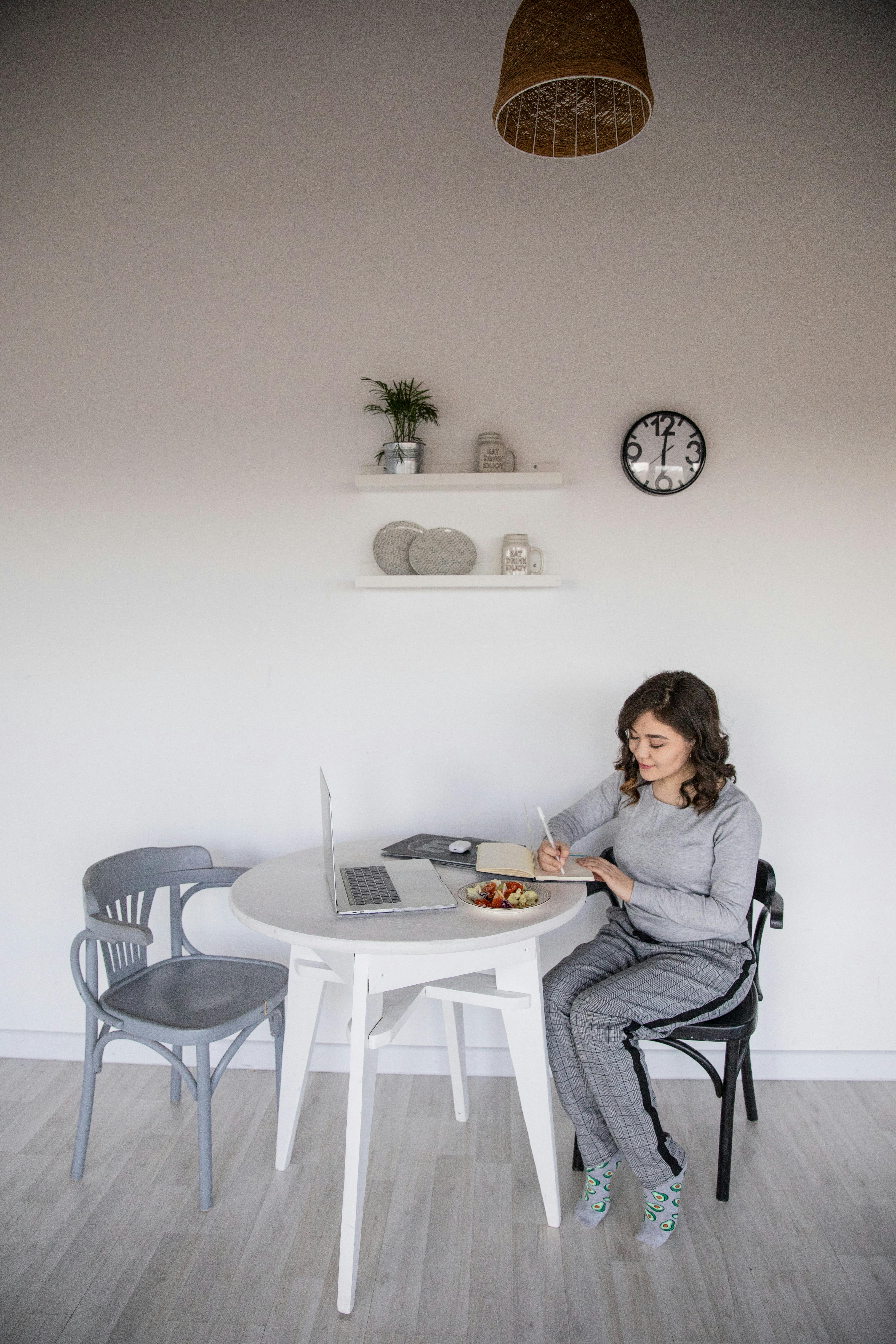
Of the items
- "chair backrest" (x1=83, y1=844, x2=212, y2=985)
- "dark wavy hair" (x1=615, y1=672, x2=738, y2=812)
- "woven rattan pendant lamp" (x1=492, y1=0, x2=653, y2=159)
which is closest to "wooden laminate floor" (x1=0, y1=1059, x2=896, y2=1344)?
"chair backrest" (x1=83, y1=844, x2=212, y2=985)

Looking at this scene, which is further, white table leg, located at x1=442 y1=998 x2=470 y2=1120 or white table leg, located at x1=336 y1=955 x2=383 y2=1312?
white table leg, located at x1=442 y1=998 x2=470 y2=1120

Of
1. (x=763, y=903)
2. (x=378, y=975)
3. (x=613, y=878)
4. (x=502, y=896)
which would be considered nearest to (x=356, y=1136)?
(x=378, y=975)

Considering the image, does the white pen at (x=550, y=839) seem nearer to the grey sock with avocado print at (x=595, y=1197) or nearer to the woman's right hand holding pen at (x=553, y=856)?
the woman's right hand holding pen at (x=553, y=856)

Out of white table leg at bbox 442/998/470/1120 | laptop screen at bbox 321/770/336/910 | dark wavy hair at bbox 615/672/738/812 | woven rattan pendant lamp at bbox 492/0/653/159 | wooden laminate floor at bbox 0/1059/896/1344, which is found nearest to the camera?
woven rattan pendant lamp at bbox 492/0/653/159

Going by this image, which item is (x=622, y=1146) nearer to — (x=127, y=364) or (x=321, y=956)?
(x=321, y=956)

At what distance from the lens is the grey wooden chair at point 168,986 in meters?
1.96

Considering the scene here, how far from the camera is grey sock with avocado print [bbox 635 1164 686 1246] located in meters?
1.85

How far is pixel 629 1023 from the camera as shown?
6.22 feet

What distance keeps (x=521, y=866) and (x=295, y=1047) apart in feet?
2.48

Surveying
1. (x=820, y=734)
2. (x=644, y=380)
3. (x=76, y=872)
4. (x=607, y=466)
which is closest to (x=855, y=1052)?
(x=820, y=734)

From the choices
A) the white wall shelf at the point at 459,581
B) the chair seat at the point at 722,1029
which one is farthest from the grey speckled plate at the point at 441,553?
the chair seat at the point at 722,1029

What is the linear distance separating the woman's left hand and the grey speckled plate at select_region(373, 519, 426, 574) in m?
1.03

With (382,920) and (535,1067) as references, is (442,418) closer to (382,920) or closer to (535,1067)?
(382,920)

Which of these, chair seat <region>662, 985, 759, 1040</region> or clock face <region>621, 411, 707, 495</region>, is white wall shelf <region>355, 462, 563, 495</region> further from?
chair seat <region>662, 985, 759, 1040</region>
